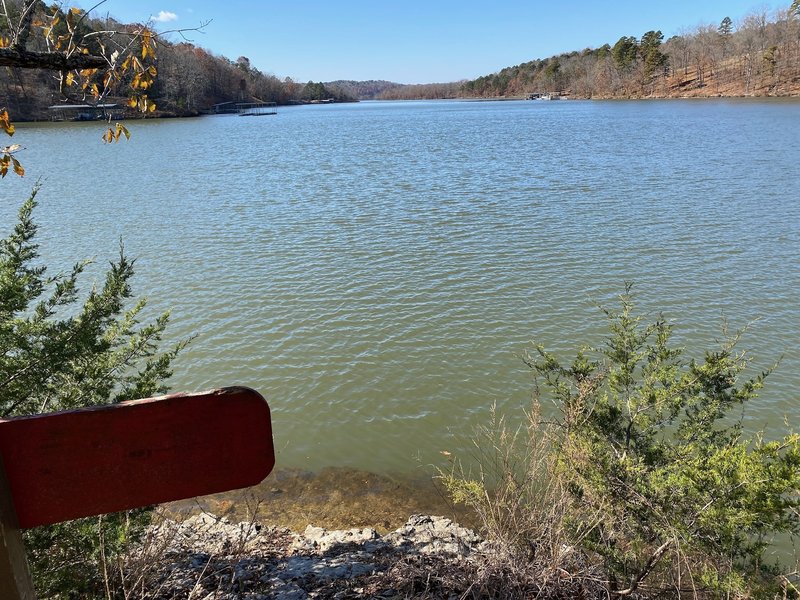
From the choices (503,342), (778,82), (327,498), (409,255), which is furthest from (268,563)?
(778,82)

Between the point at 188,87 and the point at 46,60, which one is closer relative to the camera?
the point at 46,60

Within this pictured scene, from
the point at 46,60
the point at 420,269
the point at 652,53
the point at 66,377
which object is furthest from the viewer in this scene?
the point at 652,53

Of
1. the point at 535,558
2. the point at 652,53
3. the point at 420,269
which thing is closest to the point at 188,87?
the point at 652,53

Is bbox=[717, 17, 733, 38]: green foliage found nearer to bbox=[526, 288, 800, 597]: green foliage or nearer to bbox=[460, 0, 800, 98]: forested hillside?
bbox=[460, 0, 800, 98]: forested hillside

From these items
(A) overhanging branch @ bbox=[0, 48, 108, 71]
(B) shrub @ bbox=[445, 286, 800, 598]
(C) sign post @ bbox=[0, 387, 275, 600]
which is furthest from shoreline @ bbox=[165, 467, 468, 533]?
(C) sign post @ bbox=[0, 387, 275, 600]

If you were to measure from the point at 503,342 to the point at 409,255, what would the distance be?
5048mm

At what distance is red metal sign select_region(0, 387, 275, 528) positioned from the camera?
3.88ft

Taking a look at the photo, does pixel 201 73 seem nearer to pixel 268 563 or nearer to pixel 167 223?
pixel 167 223

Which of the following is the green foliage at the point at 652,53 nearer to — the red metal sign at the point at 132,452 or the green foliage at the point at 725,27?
the green foliage at the point at 725,27

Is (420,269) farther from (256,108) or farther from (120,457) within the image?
(256,108)

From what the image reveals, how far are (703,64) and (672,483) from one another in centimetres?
12423

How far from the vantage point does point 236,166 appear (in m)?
31.0

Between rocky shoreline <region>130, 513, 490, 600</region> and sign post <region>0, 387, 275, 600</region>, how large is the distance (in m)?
1.68

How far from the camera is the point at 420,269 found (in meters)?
13.1
